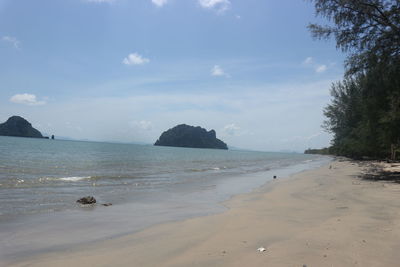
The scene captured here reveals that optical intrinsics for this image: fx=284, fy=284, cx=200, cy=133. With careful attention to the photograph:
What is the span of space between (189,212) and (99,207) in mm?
2987

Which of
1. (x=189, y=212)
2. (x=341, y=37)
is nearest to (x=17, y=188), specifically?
(x=189, y=212)

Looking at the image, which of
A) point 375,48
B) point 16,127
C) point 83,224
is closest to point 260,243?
point 83,224

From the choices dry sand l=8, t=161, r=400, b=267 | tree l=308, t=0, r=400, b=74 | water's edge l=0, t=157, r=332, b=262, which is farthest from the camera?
tree l=308, t=0, r=400, b=74

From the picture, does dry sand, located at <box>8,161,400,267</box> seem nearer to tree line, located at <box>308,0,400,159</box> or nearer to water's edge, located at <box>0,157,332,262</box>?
water's edge, located at <box>0,157,332,262</box>

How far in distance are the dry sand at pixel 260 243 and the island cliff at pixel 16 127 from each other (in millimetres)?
200190

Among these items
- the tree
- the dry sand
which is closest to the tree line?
the tree

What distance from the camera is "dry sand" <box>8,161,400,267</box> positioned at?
13.3 ft

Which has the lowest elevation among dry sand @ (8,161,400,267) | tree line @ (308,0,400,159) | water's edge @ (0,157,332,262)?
water's edge @ (0,157,332,262)

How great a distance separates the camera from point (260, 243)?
4.84 m

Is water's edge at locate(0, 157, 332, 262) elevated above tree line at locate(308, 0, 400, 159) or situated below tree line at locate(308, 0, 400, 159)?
below

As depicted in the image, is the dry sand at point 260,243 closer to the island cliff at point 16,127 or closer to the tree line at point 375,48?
the tree line at point 375,48

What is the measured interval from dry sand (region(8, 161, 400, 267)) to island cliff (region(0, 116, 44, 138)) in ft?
657

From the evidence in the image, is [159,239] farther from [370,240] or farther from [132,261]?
[370,240]

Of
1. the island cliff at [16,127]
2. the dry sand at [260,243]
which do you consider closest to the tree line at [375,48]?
the dry sand at [260,243]
